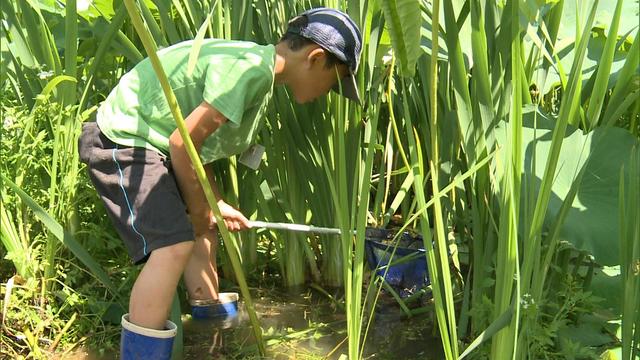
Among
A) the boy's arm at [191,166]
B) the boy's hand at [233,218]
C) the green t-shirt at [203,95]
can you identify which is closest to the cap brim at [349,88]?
the green t-shirt at [203,95]

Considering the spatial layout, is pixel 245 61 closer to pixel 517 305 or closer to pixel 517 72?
pixel 517 72

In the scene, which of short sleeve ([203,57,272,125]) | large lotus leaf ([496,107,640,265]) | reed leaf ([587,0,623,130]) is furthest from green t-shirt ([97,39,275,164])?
reed leaf ([587,0,623,130])

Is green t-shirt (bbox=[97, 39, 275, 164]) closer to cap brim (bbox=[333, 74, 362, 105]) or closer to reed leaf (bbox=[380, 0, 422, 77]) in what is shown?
cap brim (bbox=[333, 74, 362, 105])

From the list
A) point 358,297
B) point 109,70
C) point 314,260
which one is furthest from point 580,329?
point 109,70

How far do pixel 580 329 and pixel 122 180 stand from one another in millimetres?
1062

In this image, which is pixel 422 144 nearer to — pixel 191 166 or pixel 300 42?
pixel 300 42

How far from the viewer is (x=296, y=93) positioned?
1.68 meters

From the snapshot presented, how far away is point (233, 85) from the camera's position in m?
1.53

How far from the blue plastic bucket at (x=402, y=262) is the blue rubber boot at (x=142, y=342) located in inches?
22.3

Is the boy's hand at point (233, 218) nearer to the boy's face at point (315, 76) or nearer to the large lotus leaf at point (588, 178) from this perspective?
the boy's face at point (315, 76)

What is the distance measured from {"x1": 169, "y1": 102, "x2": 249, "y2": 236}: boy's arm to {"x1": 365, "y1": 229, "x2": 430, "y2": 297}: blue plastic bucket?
0.34 meters

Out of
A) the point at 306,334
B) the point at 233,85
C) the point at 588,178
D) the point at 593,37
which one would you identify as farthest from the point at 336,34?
the point at 593,37

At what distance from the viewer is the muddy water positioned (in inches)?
66.8

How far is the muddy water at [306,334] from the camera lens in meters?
1.70
